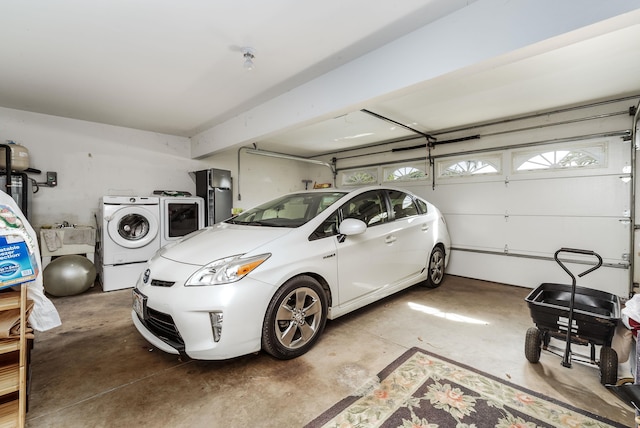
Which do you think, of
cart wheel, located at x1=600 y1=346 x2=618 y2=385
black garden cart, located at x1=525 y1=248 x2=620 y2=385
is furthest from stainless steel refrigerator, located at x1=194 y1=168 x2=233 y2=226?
cart wheel, located at x1=600 y1=346 x2=618 y2=385

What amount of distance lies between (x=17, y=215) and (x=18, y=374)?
2.45ft

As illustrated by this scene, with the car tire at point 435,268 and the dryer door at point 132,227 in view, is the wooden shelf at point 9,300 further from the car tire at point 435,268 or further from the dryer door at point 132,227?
the car tire at point 435,268

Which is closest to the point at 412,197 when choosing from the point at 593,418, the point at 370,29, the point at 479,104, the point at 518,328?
the point at 479,104

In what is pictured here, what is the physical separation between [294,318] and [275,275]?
0.40 meters

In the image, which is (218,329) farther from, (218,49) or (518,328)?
(518,328)

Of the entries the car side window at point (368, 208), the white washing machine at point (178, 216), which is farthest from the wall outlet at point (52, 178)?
the car side window at point (368, 208)

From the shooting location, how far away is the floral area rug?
1436mm

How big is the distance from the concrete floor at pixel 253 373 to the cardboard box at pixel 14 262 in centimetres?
86

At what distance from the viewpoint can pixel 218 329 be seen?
1694mm

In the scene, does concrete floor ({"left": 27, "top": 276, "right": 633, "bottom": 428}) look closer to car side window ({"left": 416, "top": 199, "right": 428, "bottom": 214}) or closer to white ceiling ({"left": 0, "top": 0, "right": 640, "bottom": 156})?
car side window ({"left": 416, "top": 199, "right": 428, "bottom": 214})

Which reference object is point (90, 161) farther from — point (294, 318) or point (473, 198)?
point (473, 198)

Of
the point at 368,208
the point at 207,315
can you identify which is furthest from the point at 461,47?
the point at 207,315

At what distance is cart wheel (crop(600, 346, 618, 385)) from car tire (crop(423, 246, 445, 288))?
186 cm

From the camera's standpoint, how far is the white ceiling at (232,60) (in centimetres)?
187
